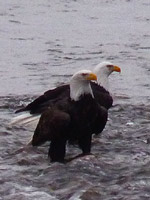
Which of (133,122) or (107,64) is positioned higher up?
(107,64)

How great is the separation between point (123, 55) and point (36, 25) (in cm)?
526

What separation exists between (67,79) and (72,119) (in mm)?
5992

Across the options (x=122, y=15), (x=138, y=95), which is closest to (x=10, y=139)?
(x=138, y=95)

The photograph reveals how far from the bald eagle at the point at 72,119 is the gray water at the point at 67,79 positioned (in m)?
0.25

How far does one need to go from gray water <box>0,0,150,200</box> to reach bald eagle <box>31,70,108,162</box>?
0.25m

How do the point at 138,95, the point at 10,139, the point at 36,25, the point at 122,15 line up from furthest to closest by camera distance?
the point at 122,15, the point at 36,25, the point at 138,95, the point at 10,139

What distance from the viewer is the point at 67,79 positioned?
15.2 m

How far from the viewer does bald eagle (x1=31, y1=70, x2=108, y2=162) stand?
9.15 metres

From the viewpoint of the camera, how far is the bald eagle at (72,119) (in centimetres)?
915

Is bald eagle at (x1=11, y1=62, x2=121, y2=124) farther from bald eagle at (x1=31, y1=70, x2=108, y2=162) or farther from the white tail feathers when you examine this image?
bald eagle at (x1=31, y1=70, x2=108, y2=162)

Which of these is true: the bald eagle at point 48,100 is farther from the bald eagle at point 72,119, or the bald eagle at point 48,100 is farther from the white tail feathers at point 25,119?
the bald eagle at point 72,119

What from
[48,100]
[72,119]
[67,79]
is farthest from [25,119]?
[67,79]

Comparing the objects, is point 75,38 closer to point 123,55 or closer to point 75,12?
point 123,55

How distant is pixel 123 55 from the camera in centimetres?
1808
